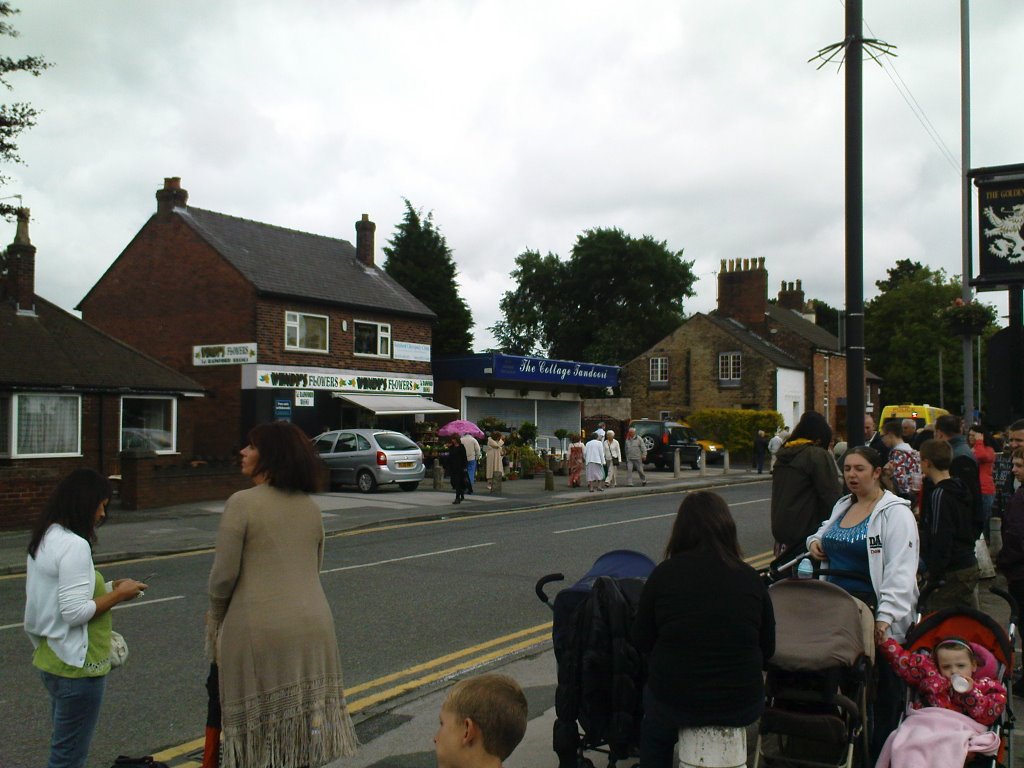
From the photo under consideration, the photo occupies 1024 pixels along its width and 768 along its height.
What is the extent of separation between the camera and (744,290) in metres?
A: 53.1

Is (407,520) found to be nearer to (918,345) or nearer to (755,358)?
(755,358)

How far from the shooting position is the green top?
410 centimetres

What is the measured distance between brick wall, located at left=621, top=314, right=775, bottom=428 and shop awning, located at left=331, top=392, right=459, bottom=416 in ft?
69.4

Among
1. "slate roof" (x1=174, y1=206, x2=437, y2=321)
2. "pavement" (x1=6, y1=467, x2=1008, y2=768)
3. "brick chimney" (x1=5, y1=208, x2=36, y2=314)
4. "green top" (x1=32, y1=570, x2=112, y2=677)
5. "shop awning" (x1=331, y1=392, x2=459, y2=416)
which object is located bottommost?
"pavement" (x1=6, y1=467, x2=1008, y2=768)

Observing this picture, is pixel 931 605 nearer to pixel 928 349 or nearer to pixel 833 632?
pixel 833 632

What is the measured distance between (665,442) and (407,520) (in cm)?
2031

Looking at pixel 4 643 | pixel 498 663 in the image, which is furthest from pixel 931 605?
pixel 4 643

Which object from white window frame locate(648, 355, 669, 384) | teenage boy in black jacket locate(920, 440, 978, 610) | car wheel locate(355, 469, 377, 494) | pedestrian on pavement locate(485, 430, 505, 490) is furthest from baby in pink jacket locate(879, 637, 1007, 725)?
white window frame locate(648, 355, 669, 384)

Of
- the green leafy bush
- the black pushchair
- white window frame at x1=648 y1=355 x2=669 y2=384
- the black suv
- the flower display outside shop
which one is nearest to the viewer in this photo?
the black pushchair

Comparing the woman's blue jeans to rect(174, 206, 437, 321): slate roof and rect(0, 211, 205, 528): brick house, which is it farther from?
rect(174, 206, 437, 321): slate roof

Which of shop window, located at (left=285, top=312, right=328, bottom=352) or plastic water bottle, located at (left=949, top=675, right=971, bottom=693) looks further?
shop window, located at (left=285, top=312, right=328, bottom=352)

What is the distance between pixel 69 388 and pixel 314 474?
64.5 feet

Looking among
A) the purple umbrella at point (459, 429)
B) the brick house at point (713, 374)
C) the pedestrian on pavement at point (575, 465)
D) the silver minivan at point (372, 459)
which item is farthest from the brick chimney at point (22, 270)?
the brick house at point (713, 374)

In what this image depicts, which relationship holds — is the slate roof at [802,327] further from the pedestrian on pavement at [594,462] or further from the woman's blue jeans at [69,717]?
the woman's blue jeans at [69,717]
